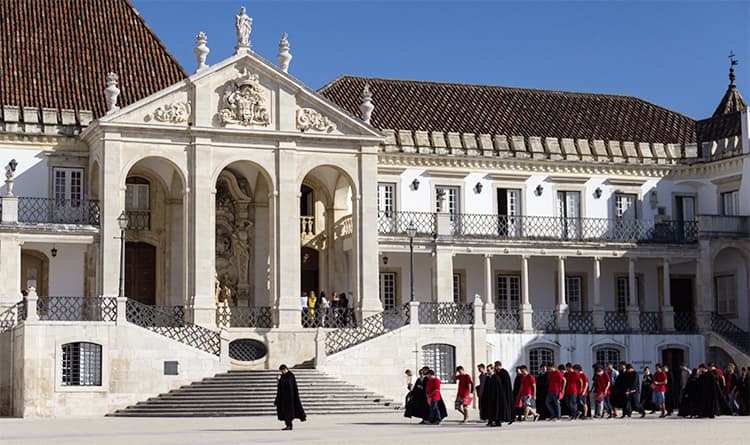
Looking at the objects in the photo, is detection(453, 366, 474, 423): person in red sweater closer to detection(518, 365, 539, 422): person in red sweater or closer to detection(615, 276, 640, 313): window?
detection(518, 365, 539, 422): person in red sweater

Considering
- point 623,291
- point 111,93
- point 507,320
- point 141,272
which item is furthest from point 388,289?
point 111,93

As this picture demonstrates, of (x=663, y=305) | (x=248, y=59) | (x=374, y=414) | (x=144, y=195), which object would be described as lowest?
(x=374, y=414)

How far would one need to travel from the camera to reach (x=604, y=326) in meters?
45.9

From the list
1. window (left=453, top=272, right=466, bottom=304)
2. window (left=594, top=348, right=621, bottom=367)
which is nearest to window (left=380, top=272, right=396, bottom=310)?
window (left=453, top=272, right=466, bottom=304)

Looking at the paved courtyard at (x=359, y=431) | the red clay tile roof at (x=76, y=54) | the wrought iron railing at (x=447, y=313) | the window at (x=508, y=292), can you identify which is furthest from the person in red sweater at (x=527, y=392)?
the red clay tile roof at (x=76, y=54)

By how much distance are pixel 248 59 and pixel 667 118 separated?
18.7 metres

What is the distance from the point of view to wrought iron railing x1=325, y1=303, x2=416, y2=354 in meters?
38.9

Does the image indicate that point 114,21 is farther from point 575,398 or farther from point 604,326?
point 575,398

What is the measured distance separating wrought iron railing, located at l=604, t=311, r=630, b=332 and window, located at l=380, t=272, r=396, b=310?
6941 mm

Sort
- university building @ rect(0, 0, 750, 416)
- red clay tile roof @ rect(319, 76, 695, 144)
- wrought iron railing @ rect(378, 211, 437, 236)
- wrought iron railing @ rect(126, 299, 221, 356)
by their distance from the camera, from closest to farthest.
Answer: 1. wrought iron railing @ rect(126, 299, 221, 356)
2. university building @ rect(0, 0, 750, 416)
3. wrought iron railing @ rect(378, 211, 437, 236)
4. red clay tile roof @ rect(319, 76, 695, 144)

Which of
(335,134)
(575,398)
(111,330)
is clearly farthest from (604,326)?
(111,330)

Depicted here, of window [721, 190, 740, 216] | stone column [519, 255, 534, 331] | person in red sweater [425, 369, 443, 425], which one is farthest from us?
window [721, 190, 740, 216]

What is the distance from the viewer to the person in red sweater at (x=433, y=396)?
99.0 ft

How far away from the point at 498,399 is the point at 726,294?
2071cm
